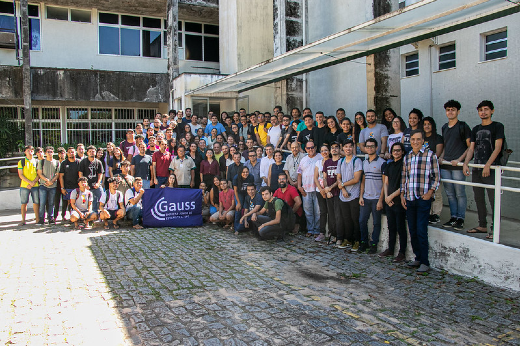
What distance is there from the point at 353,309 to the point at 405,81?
8.80 meters

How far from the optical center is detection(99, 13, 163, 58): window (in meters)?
20.4

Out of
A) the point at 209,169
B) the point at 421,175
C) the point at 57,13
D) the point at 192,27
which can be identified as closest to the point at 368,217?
the point at 421,175

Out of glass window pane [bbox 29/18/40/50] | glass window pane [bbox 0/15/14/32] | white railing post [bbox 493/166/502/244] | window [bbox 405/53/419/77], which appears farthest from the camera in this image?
glass window pane [bbox 29/18/40/50]

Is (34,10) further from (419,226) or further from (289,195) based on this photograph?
(419,226)

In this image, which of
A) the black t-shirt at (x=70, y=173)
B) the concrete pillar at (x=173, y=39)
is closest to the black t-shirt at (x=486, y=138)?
the black t-shirt at (x=70, y=173)

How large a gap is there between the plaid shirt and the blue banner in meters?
5.45

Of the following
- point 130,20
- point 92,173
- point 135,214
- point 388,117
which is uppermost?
point 130,20

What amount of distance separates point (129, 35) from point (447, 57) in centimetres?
1513

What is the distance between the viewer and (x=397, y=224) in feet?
23.0

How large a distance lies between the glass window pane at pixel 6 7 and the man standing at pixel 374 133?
58.1 ft

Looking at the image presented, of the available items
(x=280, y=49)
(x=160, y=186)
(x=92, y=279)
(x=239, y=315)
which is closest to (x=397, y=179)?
(x=239, y=315)

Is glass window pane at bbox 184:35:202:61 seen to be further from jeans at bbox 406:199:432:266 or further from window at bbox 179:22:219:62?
jeans at bbox 406:199:432:266

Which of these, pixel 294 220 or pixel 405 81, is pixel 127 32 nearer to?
pixel 405 81

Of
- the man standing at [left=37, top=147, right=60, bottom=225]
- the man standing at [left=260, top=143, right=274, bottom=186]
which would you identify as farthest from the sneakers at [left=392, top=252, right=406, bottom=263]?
the man standing at [left=37, top=147, right=60, bottom=225]
